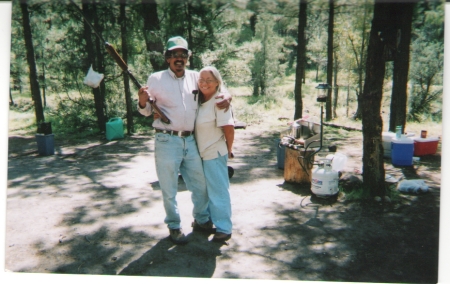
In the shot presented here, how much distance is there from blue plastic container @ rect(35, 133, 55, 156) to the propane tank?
5.03 metres

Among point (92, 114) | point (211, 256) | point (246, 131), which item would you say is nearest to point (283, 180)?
point (211, 256)

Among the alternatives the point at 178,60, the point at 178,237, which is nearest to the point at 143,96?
the point at 178,60

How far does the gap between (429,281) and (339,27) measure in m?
11.8

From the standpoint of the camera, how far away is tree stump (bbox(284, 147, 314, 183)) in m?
4.67

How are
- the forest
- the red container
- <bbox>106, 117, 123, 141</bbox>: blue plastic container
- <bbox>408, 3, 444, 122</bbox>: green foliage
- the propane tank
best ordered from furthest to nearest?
<bbox>106, 117, 123, 141</bbox>: blue plastic container < <bbox>408, 3, 444, 122</bbox>: green foliage < the forest < the red container < the propane tank

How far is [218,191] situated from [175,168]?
437 mm

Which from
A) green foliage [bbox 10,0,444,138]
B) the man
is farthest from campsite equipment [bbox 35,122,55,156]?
the man

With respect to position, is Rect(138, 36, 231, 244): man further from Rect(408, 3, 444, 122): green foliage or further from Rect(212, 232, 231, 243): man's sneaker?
Rect(408, 3, 444, 122): green foliage

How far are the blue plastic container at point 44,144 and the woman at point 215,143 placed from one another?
4.78 metres

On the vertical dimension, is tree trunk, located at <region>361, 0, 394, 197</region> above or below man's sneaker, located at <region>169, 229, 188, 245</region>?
above

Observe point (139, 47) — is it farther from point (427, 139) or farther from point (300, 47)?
point (427, 139)

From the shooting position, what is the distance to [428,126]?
8023 mm

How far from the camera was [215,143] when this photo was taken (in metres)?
3.03

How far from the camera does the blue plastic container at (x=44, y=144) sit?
21.9ft
